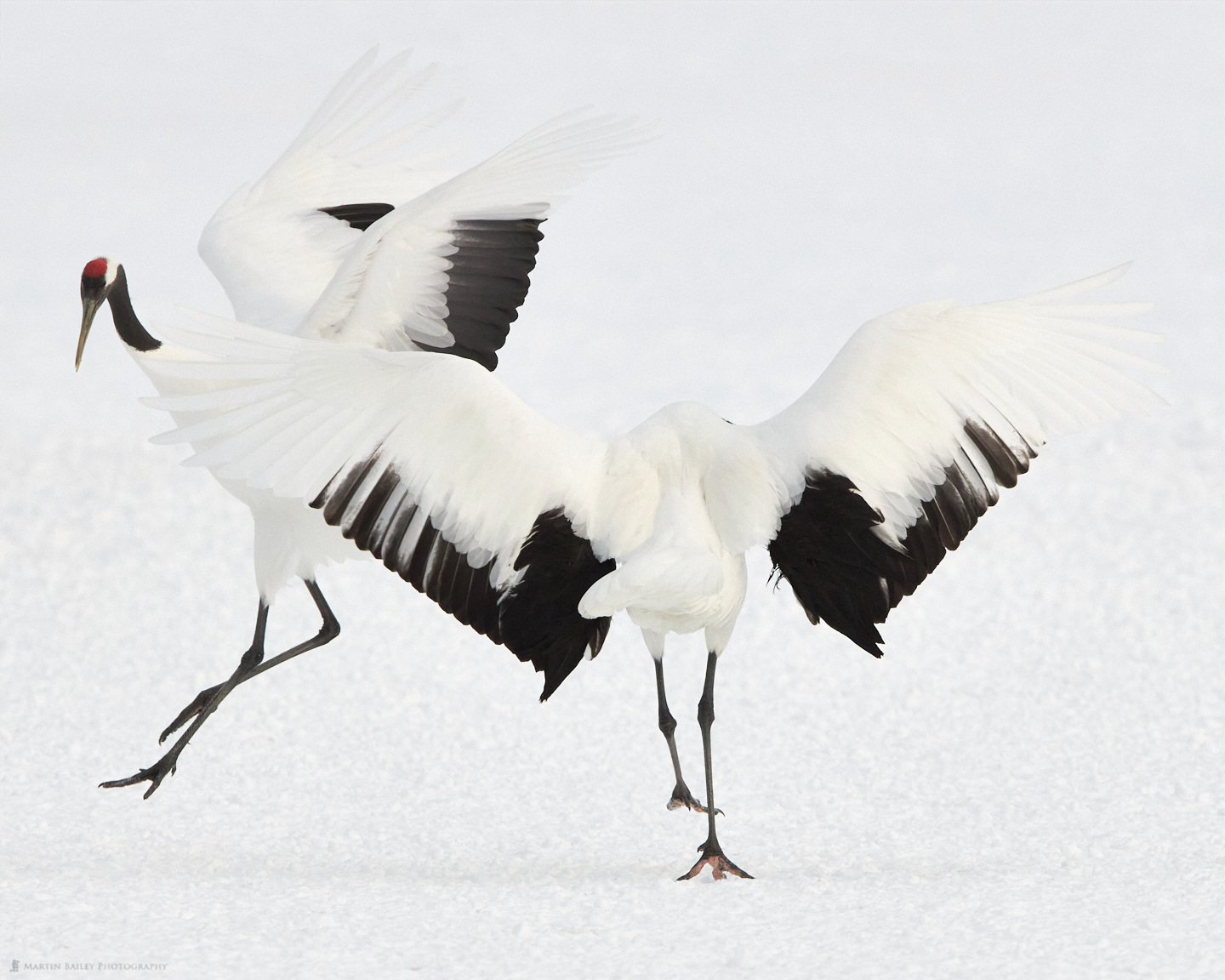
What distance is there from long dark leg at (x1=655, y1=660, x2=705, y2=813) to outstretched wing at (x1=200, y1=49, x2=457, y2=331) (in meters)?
1.79

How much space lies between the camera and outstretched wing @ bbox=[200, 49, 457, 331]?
230 inches

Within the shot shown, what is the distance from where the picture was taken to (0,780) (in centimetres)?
598

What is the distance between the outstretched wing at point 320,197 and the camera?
5.84 meters

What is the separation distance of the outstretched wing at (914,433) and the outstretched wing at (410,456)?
61 cm

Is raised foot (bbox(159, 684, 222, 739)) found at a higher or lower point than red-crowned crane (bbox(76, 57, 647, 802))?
lower

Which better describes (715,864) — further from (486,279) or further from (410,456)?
(486,279)

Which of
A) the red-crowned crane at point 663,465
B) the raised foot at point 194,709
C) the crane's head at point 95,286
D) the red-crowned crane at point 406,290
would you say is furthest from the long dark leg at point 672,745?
the crane's head at point 95,286

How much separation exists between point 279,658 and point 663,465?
5.82 feet

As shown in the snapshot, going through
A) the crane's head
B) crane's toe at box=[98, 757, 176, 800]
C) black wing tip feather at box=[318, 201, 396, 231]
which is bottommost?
crane's toe at box=[98, 757, 176, 800]

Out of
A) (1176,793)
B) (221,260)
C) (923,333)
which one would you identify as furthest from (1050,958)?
(221,260)

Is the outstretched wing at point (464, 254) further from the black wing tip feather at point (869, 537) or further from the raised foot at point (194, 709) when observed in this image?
the black wing tip feather at point (869, 537)

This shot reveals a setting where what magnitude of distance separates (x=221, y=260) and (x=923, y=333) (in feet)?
9.29

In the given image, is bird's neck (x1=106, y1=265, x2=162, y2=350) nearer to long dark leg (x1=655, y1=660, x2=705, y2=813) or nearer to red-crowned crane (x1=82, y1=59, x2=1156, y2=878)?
red-crowned crane (x1=82, y1=59, x2=1156, y2=878)

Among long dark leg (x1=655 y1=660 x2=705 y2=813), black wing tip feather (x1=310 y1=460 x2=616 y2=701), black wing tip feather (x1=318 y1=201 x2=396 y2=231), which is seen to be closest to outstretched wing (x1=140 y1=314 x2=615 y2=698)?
black wing tip feather (x1=310 y1=460 x2=616 y2=701)
